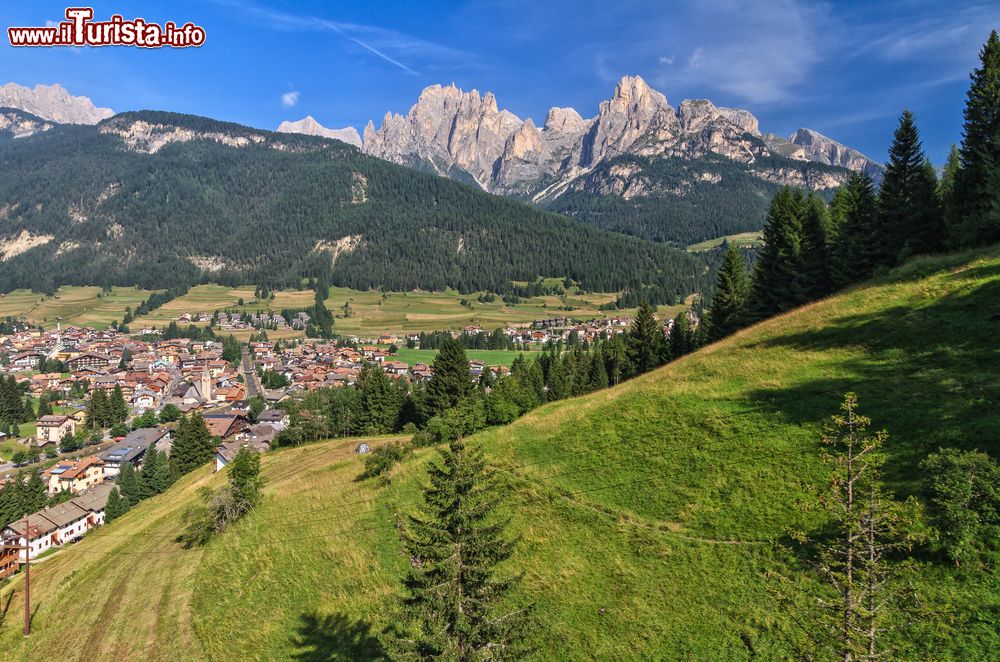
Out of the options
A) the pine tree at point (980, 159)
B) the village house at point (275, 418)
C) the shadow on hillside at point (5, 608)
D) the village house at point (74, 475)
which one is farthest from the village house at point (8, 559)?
the pine tree at point (980, 159)

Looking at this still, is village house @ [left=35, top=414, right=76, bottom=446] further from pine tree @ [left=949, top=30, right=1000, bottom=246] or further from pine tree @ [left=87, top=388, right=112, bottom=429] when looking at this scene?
pine tree @ [left=949, top=30, right=1000, bottom=246]

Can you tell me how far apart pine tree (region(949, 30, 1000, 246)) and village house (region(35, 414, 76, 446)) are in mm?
162345

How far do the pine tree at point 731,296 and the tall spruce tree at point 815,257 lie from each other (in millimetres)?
7592

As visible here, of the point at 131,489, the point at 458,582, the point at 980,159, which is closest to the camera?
the point at 458,582

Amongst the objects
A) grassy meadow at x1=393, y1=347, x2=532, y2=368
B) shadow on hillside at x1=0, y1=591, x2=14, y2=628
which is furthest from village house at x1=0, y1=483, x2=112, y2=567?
grassy meadow at x1=393, y1=347, x2=532, y2=368

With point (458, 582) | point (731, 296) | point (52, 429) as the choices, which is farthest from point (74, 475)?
point (731, 296)

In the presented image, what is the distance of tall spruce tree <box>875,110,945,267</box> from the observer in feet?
166

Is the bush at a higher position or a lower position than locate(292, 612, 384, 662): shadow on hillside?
higher

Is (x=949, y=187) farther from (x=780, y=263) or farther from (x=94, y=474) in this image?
(x=94, y=474)

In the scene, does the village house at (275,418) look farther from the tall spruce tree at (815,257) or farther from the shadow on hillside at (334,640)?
the tall spruce tree at (815,257)

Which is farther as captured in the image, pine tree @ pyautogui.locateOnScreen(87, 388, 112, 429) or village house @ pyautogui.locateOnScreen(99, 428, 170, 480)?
pine tree @ pyautogui.locateOnScreen(87, 388, 112, 429)

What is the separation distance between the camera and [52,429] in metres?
123

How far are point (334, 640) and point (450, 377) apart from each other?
47094 millimetres

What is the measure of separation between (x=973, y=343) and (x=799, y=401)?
9336mm
